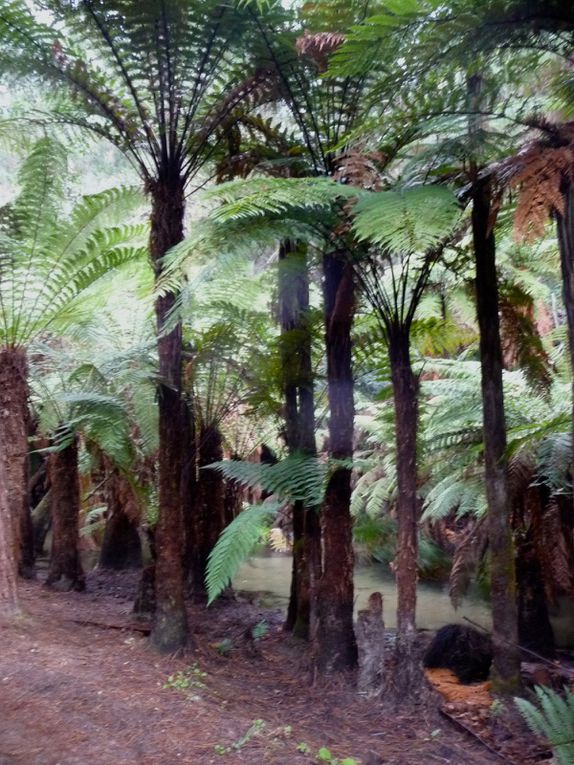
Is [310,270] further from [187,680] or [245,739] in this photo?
[245,739]

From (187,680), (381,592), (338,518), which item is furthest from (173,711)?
(381,592)

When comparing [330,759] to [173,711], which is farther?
[173,711]

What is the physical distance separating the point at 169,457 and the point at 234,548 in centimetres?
75

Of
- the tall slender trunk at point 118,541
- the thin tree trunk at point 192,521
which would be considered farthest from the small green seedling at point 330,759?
the tall slender trunk at point 118,541

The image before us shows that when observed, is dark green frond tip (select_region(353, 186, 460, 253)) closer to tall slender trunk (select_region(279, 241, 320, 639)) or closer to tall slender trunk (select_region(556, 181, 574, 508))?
tall slender trunk (select_region(556, 181, 574, 508))

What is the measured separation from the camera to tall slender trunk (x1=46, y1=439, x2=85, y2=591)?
19.5 ft

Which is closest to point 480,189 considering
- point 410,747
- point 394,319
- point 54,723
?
point 394,319

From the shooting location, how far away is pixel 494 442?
381cm

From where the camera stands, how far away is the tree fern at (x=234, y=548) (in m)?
3.51

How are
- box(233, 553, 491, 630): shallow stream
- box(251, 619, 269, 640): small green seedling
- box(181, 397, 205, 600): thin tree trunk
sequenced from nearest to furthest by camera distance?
box(251, 619, 269, 640): small green seedling → box(181, 397, 205, 600): thin tree trunk → box(233, 553, 491, 630): shallow stream

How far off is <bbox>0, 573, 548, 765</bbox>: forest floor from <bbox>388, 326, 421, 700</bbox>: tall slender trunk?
0.70 feet

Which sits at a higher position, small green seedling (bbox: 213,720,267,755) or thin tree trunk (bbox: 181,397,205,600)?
thin tree trunk (bbox: 181,397,205,600)

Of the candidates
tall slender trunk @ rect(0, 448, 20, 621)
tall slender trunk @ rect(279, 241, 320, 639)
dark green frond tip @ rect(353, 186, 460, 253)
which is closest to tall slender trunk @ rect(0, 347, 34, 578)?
tall slender trunk @ rect(0, 448, 20, 621)

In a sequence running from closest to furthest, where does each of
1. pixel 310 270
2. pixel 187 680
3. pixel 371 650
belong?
1. pixel 187 680
2. pixel 371 650
3. pixel 310 270
